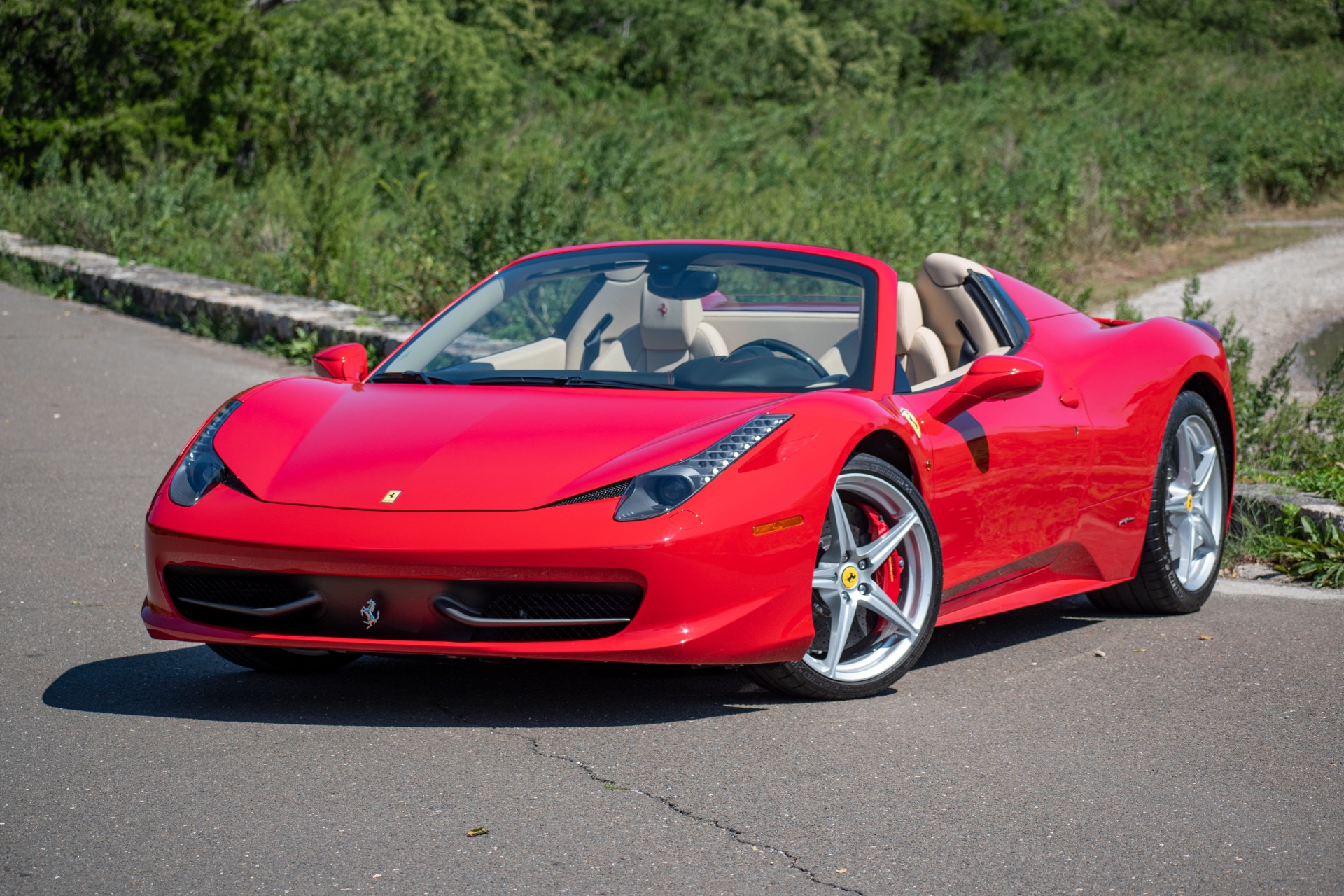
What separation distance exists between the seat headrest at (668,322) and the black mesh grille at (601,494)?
1.44 meters

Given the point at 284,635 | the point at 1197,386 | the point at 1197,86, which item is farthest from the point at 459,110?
the point at 284,635

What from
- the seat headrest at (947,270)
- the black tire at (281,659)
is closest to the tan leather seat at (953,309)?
the seat headrest at (947,270)

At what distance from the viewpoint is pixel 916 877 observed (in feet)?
9.82

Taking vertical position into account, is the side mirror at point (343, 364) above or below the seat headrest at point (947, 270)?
below

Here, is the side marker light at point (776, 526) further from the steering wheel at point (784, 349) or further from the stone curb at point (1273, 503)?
the stone curb at point (1273, 503)

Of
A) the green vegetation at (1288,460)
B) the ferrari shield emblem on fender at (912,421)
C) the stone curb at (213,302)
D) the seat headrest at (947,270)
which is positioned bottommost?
the stone curb at (213,302)

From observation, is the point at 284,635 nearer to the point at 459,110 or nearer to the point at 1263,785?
the point at 1263,785

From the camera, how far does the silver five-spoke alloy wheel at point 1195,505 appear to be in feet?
19.0

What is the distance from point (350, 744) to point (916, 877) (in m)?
1.50

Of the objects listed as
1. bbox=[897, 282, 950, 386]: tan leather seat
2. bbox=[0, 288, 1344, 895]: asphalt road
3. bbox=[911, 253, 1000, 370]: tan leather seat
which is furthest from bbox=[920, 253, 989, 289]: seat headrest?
bbox=[0, 288, 1344, 895]: asphalt road

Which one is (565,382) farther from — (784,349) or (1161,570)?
(1161,570)

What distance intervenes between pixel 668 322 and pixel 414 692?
1599mm

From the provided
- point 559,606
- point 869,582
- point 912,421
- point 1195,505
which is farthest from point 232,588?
point 1195,505

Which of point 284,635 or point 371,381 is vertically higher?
point 371,381
